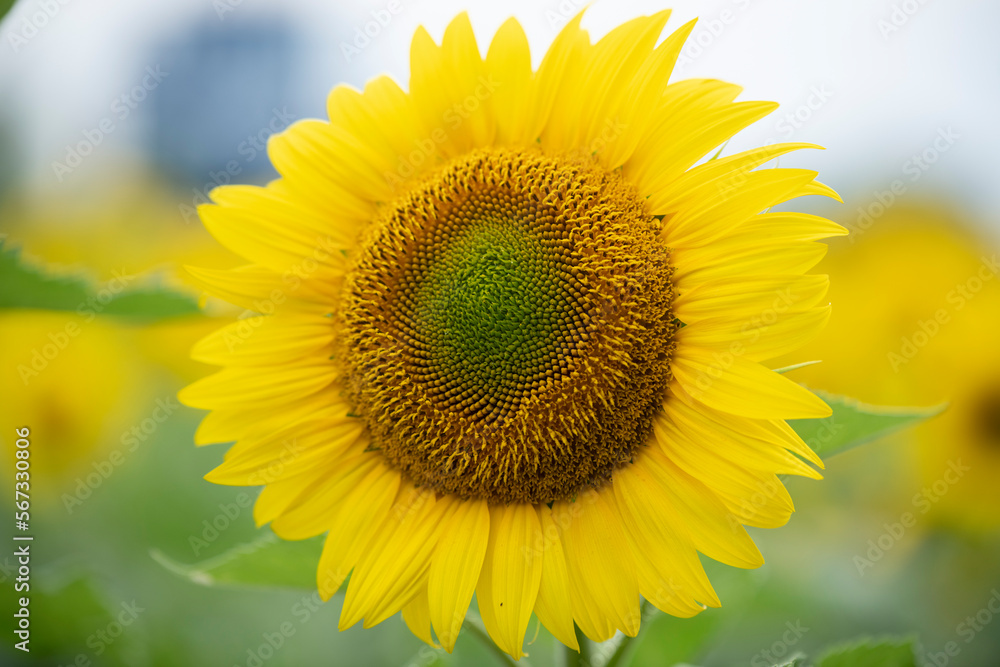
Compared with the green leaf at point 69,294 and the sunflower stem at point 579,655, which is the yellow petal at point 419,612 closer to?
the sunflower stem at point 579,655

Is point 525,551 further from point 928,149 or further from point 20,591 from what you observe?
point 928,149

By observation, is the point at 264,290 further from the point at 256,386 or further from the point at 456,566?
the point at 456,566

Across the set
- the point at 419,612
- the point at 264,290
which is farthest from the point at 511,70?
the point at 419,612

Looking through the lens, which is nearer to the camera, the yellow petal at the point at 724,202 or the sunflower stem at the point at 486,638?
the yellow petal at the point at 724,202

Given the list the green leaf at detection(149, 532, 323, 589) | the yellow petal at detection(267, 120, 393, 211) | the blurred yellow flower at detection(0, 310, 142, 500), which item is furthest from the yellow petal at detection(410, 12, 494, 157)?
the blurred yellow flower at detection(0, 310, 142, 500)

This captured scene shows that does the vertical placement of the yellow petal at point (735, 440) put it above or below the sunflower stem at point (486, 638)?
above

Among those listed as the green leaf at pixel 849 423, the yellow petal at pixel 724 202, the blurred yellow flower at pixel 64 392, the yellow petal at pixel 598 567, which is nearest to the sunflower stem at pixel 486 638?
A: the yellow petal at pixel 598 567
